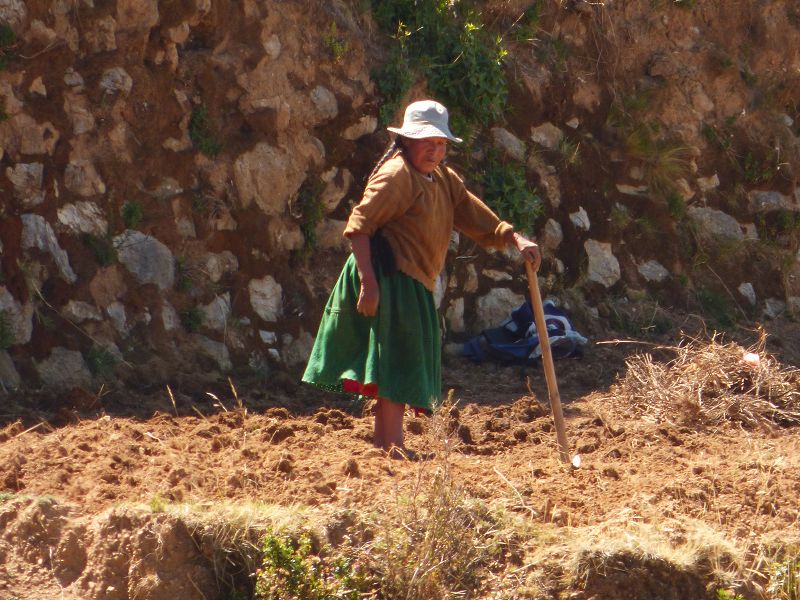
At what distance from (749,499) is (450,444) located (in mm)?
1149

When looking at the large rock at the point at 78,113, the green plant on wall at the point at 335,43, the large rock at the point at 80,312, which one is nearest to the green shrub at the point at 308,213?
the green plant on wall at the point at 335,43

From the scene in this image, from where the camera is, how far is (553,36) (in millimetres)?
8547

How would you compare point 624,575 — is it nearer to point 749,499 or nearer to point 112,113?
point 749,499

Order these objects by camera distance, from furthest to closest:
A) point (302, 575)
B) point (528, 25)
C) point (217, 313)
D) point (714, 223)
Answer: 1. point (714, 223)
2. point (528, 25)
3. point (217, 313)
4. point (302, 575)

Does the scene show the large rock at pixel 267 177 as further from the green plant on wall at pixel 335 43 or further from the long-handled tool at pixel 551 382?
the long-handled tool at pixel 551 382

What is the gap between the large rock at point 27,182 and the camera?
18.8 feet

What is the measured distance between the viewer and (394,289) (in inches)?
196

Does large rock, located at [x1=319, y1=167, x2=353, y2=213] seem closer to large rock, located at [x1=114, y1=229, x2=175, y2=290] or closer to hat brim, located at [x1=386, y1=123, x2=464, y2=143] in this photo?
large rock, located at [x1=114, y1=229, x2=175, y2=290]

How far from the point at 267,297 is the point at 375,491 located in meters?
2.48

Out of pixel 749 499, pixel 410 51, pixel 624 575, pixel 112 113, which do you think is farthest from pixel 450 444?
pixel 410 51

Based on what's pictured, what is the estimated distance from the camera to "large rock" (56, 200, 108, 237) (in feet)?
19.4

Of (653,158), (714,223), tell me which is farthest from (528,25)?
(714,223)

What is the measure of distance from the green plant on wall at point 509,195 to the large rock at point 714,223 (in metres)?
1.62

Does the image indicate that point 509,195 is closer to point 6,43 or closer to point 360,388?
point 360,388
